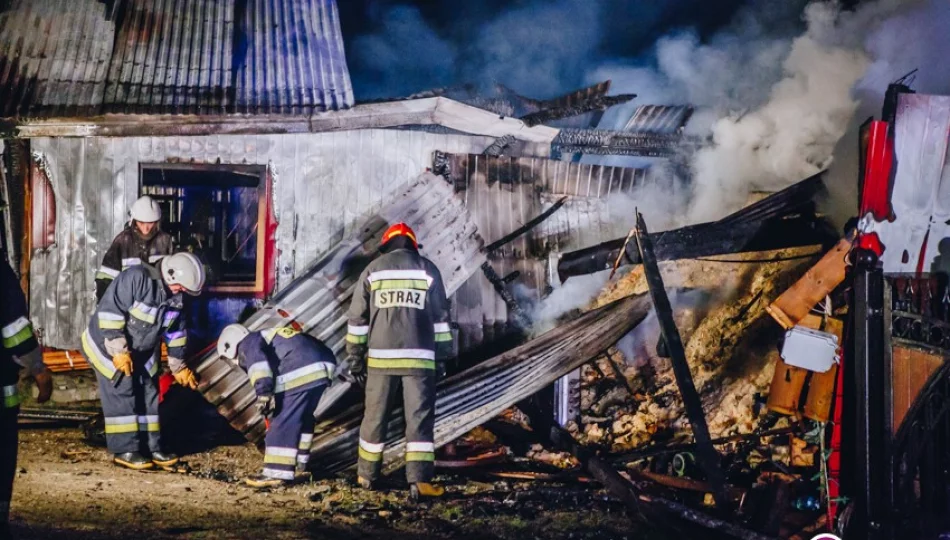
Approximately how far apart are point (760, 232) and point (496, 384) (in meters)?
2.67

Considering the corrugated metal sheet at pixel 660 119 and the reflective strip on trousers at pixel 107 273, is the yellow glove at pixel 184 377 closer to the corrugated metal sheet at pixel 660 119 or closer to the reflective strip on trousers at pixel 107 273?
the reflective strip on trousers at pixel 107 273

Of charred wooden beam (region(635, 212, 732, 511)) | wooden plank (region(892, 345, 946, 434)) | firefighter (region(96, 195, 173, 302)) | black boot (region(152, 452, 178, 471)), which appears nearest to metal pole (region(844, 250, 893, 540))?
wooden plank (region(892, 345, 946, 434))

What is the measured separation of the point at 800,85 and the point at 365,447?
5422mm

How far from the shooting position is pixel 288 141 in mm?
8383

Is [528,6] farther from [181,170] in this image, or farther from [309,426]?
[309,426]

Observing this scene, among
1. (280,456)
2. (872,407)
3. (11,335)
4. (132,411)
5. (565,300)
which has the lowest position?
(280,456)

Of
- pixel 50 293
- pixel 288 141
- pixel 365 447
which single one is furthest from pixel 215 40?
pixel 365 447

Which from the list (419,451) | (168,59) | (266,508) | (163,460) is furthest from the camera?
(168,59)

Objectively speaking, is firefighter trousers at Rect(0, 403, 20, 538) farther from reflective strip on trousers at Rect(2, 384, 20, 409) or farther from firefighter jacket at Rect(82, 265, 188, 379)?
firefighter jacket at Rect(82, 265, 188, 379)

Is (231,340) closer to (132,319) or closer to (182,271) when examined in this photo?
(182,271)

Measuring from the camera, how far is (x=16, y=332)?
4445mm

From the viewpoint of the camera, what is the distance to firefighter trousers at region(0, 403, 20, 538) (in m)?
4.16

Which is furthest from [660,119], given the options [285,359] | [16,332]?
[16,332]

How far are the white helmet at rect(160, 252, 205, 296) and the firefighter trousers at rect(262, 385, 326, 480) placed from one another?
4.07 feet
